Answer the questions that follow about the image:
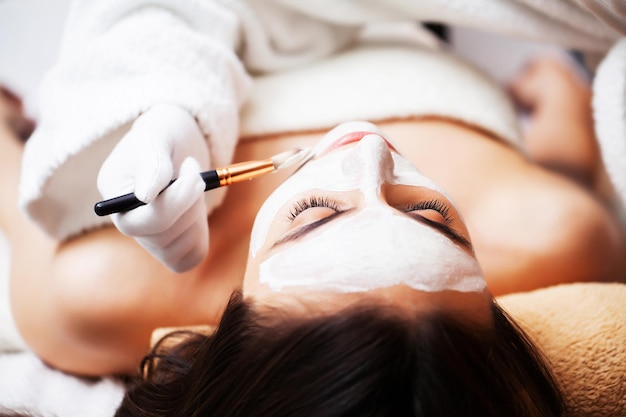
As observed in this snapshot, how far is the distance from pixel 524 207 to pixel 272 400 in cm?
47

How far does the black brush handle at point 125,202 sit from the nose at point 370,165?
0.13 m

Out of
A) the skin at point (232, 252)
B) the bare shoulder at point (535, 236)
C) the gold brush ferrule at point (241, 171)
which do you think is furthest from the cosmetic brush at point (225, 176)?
the bare shoulder at point (535, 236)

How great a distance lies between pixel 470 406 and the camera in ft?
1.53

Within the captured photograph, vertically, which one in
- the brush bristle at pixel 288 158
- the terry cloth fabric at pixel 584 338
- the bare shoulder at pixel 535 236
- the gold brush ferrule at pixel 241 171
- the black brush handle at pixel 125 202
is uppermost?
the brush bristle at pixel 288 158

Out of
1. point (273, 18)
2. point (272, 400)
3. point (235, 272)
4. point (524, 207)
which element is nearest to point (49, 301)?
point (235, 272)

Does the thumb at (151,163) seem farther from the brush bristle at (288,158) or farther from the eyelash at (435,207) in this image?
the eyelash at (435,207)

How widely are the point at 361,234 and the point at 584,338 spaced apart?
0.32m

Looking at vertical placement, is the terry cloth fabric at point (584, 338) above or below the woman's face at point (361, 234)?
below

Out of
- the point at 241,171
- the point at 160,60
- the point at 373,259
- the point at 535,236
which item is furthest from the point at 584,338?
the point at 160,60

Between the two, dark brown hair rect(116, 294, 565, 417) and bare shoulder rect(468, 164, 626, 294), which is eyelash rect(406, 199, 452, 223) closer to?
dark brown hair rect(116, 294, 565, 417)

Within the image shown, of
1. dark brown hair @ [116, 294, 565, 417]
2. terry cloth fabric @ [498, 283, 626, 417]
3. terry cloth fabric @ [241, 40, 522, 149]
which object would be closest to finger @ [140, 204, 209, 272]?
dark brown hair @ [116, 294, 565, 417]

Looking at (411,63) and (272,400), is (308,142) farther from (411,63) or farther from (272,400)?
(272,400)

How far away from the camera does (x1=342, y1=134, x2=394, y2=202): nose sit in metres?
0.52

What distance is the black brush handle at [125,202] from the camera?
503 millimetres
